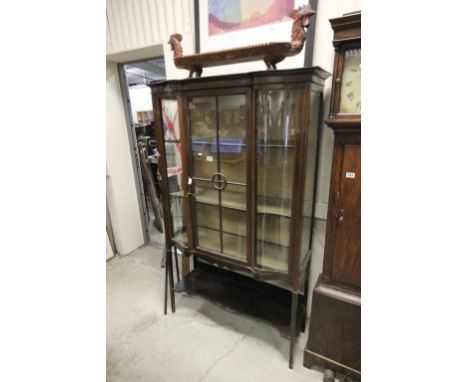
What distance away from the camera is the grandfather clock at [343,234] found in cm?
112

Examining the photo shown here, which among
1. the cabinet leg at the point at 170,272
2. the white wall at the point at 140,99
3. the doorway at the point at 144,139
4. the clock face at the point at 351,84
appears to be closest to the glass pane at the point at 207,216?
the cabinet leg at the point at 170,272

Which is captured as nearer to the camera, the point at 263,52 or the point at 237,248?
the point at 263,52

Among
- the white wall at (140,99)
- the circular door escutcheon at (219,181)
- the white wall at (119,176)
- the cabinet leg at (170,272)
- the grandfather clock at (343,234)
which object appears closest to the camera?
the grandfather clock at (343,234)

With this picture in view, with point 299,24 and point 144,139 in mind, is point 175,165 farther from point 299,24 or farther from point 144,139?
point 144,139

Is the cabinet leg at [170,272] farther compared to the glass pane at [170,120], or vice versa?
the cabinet leg at [170,272]

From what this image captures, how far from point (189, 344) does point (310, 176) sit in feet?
4.69

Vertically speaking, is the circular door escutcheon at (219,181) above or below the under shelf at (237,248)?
above

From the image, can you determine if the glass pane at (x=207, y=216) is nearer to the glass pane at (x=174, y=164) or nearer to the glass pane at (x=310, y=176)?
the glass pane at (x=174, y=164)

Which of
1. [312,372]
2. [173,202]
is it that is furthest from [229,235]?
[312,372]

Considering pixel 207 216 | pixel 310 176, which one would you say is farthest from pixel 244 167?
pixel 207 216

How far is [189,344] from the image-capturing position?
173 cm

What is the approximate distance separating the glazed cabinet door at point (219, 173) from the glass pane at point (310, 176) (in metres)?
0.36
